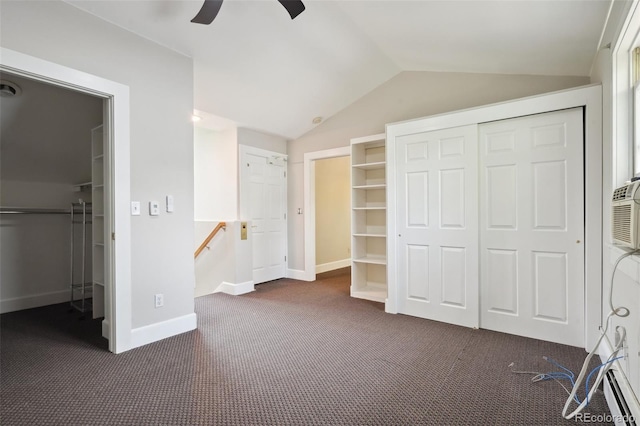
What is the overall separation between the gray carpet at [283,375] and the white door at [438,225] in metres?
0.26

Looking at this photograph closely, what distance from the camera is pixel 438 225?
330 cm

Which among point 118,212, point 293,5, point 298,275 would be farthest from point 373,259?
point 293,5

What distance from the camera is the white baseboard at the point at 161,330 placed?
8.93ft

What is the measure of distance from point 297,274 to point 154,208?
3.02 m

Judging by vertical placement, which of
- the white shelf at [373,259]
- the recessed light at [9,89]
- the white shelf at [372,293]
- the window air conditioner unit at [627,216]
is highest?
the recessed light at [9,89]

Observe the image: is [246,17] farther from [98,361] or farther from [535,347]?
[535,347]

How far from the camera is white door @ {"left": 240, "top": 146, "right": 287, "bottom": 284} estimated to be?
4.91 metres

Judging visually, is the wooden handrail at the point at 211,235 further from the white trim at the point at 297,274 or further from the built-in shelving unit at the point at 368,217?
the built-in shelving unit at the point at 368,217

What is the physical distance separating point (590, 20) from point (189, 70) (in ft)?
10.8

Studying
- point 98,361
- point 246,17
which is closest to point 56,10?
point 246,17

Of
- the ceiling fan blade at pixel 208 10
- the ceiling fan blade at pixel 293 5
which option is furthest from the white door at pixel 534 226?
the ceiling fan blade at pixel 208 10

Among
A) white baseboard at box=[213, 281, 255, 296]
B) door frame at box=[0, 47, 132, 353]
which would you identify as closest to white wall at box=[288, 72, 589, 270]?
white baseboard at box=[213, 281, 255, 296]

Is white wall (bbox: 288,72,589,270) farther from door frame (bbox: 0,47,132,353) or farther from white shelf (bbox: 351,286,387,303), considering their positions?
door frame (bbox: 0,47,132,353)

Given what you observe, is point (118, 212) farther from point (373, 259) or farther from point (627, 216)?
point (627, 216)
